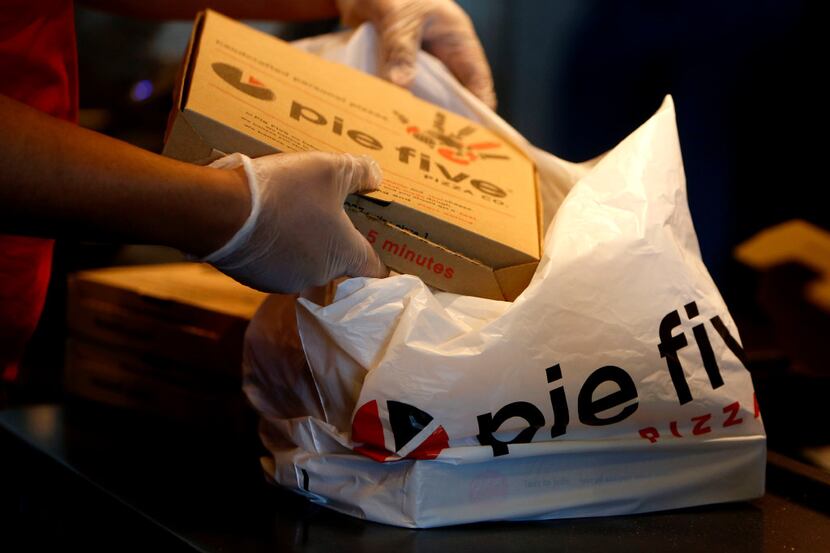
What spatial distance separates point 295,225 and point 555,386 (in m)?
0.28

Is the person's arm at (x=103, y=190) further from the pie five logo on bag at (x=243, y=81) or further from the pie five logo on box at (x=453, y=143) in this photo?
the pie five logo on box at (x=453, y=143)

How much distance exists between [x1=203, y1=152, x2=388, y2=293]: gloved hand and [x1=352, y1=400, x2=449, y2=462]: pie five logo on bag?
0.14m

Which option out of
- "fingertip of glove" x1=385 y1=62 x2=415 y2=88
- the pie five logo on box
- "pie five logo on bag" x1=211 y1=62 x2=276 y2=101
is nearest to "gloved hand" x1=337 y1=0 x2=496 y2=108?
"fingertip of glove" x1=385 y1=62 x2=415 y2=88

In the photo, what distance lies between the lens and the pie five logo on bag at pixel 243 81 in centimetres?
88

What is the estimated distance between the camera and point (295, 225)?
30.1 inches

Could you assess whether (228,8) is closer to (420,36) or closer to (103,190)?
(420,36)

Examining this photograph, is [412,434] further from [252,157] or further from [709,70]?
[709,70]

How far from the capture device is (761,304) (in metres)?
1.56

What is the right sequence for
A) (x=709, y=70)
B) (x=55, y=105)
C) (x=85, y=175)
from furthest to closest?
1. (x=709, y=70)
2. (x=55, y=105)
3. (x=85, y=175)

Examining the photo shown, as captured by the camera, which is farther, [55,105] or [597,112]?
[597,112]

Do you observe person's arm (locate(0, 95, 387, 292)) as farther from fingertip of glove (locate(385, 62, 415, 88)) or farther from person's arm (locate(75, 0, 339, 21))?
person's arm (locate(75, 0, 339, 21))

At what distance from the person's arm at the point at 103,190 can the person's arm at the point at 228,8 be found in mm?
545

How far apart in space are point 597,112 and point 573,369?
136 centimetres

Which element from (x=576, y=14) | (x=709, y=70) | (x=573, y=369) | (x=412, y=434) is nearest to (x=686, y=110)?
(x=709, y=70)
